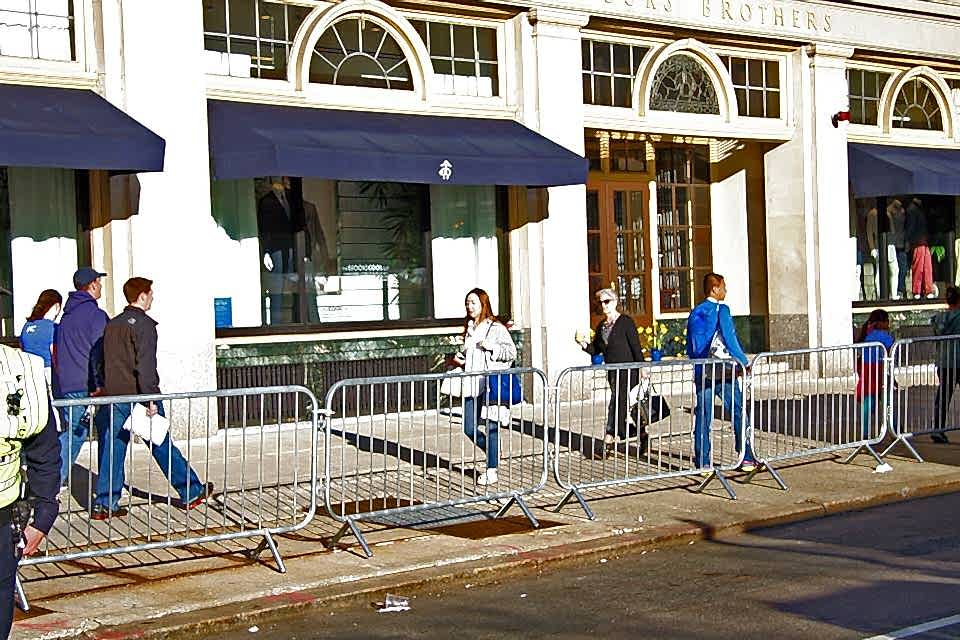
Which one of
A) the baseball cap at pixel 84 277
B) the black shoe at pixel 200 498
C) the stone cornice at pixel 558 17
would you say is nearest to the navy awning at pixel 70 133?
the baseball cap at pixel 84 277

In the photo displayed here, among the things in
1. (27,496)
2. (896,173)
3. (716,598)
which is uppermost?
(896,173)

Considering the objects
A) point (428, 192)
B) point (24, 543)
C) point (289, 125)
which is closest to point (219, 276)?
point (289, 125)

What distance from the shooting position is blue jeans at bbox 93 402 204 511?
368 inches

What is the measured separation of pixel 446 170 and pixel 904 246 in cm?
986

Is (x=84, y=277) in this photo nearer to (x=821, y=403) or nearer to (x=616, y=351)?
(x=616, y=351)

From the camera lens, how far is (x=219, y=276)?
1561cm

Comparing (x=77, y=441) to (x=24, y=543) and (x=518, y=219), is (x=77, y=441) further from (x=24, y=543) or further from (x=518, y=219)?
(x=518, y=219)

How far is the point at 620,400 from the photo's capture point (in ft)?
38.1

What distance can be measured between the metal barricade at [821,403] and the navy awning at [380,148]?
166 inches

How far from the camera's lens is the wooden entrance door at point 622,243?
19.9 metres

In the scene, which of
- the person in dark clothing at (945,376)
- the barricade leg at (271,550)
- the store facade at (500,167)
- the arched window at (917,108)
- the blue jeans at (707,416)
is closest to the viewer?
the barricade leg at (271,550)

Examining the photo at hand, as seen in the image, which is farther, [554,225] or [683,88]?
[683,88]

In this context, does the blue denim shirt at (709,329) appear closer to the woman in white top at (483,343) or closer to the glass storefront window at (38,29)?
the woman in white top at (483,343)

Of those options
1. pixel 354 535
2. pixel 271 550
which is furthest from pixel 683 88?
pixel 271 550
